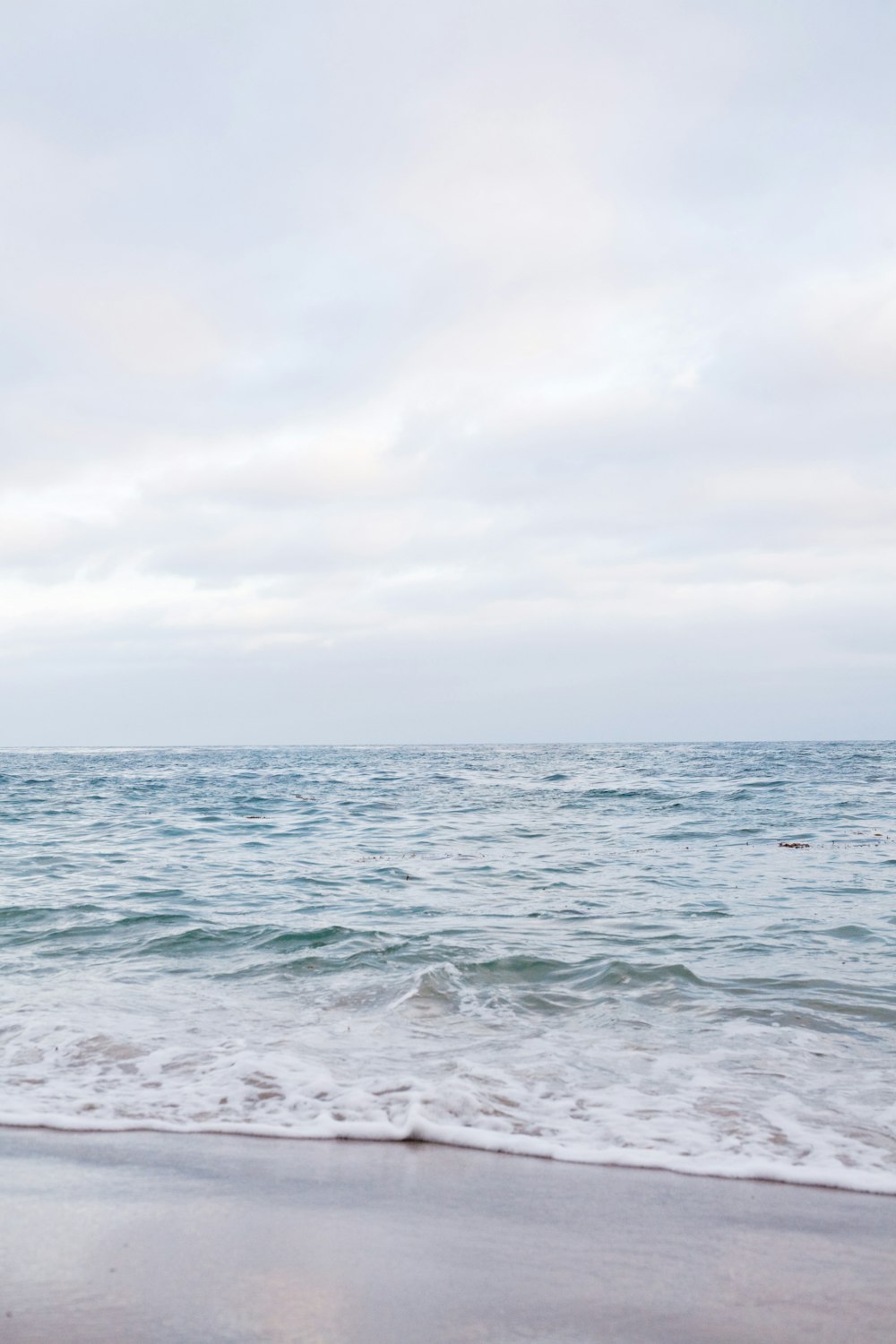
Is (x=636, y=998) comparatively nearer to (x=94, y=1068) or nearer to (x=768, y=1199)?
(x=768, y=1199)

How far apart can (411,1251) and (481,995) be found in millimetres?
3502

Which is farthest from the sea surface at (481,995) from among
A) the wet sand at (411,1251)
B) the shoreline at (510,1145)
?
the wet sand at (411,1251)

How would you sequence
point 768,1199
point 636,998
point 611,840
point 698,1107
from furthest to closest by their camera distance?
point 611,840 → point 636,998 → point 698,1107 → point 768,1199

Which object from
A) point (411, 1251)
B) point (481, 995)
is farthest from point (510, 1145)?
point (481, 995)

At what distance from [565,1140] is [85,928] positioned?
607 centimetres

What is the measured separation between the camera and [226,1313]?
7.93 ft

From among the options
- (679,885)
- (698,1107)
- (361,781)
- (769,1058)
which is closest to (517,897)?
(679,885)

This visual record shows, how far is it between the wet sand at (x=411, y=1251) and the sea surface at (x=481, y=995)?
0.29 m

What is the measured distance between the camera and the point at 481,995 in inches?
247

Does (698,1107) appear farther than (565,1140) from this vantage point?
Yes

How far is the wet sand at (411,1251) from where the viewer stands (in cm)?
239

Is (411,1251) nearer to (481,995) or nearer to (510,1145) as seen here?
(510,1145)

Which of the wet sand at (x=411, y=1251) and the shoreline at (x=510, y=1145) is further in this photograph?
the shoreline at (x=510, y=1145)

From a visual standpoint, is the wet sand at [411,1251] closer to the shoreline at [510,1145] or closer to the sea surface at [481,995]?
the shoreline at [510,1145]
